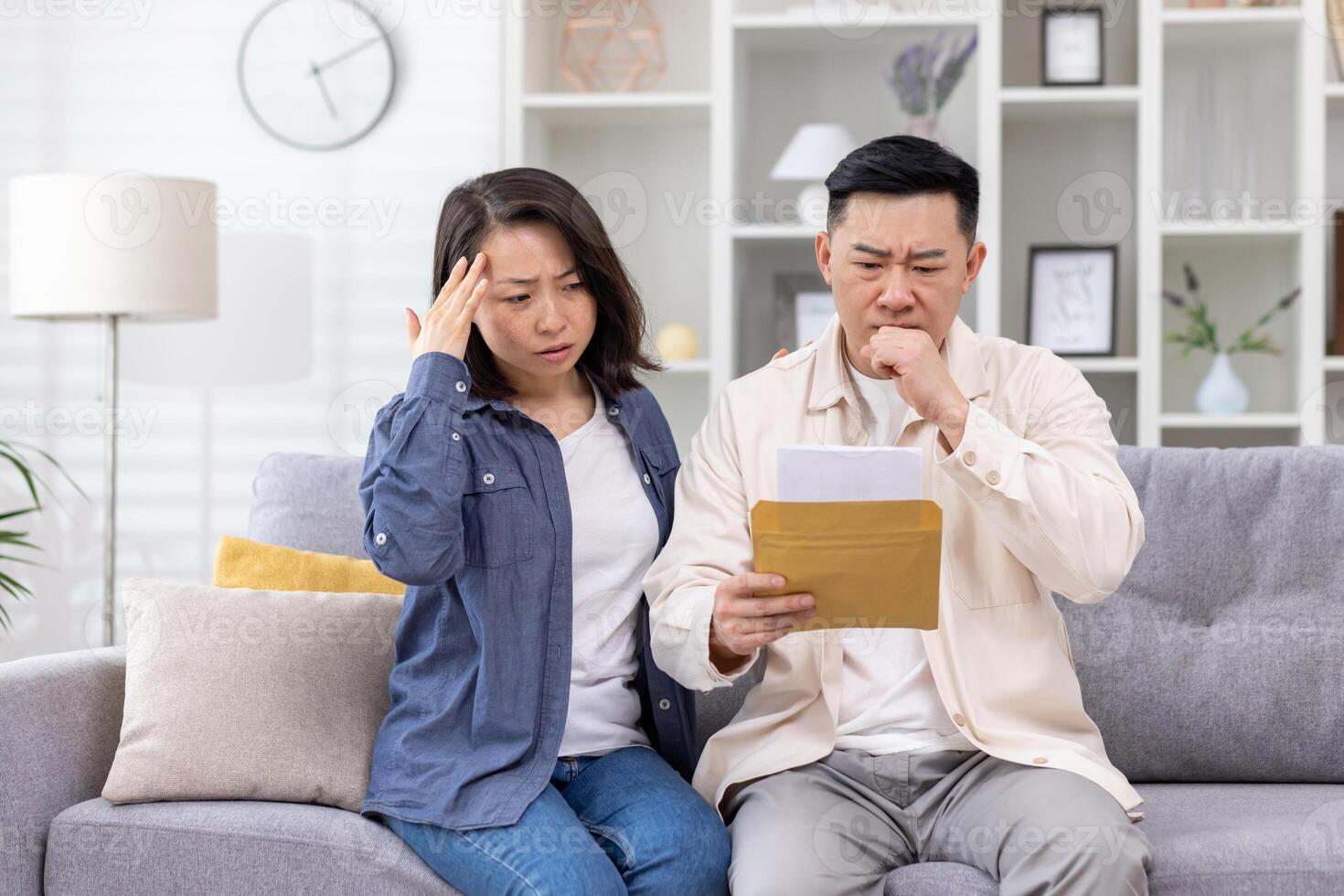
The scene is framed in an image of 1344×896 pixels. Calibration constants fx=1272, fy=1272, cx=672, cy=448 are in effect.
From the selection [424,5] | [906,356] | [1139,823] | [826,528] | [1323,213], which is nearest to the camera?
[826,528]

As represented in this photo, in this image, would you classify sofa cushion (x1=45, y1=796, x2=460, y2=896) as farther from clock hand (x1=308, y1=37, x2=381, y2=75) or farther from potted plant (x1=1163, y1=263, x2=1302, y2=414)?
potted plant (x1=1163, y1=263, x2=1302, y2=414)

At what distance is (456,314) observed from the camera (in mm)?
1625

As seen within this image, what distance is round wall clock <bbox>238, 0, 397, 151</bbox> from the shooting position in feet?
11.2

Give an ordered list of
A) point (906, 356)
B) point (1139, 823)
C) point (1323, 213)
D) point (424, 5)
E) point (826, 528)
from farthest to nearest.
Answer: point (424, 5), point (1323, 213), point (1139, 823), point (906, 356), point (826, 528)

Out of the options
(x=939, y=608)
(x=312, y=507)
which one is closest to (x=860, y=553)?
(x=939, y=608)

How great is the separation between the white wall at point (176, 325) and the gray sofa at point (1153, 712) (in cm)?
137

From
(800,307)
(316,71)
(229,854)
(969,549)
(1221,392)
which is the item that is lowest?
(229,854)

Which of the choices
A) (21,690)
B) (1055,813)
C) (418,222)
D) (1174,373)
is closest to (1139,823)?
(1055,813)

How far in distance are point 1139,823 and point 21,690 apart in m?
1.48

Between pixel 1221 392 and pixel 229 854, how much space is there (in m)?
2.65

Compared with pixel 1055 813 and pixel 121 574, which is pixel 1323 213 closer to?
pixel 1055 813

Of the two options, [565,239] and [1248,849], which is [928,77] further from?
[1248,849]

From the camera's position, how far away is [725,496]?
5.51ft

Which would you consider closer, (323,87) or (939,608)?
(939,608)
